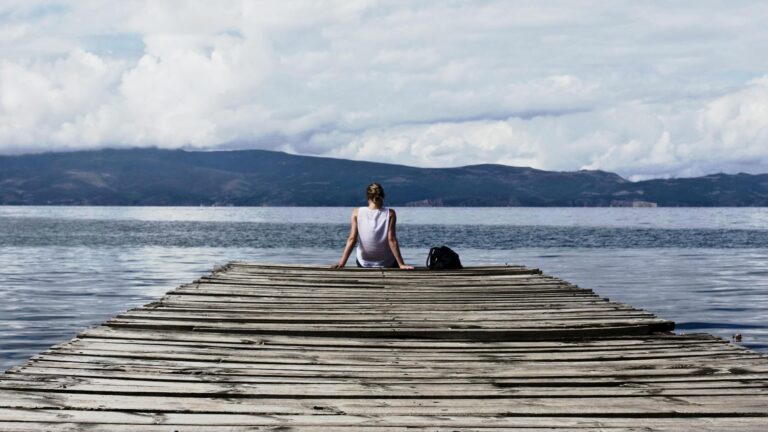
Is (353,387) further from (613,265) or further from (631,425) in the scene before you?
(613,265)

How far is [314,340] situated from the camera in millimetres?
9117

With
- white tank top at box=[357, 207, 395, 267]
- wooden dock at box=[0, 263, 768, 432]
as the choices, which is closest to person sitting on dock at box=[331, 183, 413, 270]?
white tank top at box=[357, 207, 395, 267]

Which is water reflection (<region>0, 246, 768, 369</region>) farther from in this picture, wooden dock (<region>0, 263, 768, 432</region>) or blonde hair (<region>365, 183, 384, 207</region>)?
wooden dock (<region>0, 263, 768, 432</region>)

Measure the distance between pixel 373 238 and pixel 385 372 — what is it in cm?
867

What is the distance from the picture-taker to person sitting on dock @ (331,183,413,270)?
1552 cm

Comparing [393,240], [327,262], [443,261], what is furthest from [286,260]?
[393,240]

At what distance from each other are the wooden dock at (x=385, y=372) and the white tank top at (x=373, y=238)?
353cm

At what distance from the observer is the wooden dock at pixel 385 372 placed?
5953mm

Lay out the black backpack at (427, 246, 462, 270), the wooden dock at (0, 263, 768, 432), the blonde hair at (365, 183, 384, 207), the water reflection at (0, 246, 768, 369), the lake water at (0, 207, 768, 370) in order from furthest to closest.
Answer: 1. the lake water at (0, 207, 768, 370)
2. the water reflection at (0, 246, 768, 369)
3. the black backpack at (427, 246, 462, 270)
4. the blonde hair at (365, 183, 384, 207)
5. the wooden dock at (0, 263, 768, 432)

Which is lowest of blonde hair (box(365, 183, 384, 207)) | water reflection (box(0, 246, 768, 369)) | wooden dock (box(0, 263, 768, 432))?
water reflection (box(0, 246, 768, 369))

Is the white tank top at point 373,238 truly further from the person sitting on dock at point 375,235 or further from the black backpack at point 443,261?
the black backpack at point 443,261

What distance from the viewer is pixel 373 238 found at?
16.1 meters

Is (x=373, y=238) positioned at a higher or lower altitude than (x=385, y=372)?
higher

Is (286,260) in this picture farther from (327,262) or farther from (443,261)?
(443,261)
